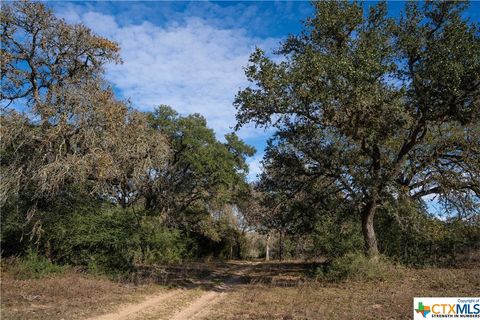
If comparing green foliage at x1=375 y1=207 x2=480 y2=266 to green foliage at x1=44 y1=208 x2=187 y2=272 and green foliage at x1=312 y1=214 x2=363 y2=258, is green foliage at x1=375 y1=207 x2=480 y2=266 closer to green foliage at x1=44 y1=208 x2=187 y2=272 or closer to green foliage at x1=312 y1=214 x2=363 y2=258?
green foliage at x1=312 y1=214 x2=363 y2=258

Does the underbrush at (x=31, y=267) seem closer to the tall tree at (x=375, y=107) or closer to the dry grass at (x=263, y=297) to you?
the dry grass at (x=263, y=297)

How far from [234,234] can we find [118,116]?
2778 cm

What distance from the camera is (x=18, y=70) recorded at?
583 inches

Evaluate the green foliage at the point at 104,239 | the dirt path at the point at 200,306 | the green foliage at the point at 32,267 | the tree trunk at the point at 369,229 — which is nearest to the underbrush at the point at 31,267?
the green foliage at the point at 32,267

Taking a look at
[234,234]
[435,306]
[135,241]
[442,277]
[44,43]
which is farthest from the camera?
[234,234]

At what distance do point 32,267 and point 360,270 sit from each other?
1233cm

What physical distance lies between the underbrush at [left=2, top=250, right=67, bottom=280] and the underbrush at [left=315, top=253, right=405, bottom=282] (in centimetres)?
1058

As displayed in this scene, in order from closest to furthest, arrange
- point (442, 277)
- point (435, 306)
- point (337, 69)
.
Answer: point (435, 306) → point (337, 69) → point (442, 277)

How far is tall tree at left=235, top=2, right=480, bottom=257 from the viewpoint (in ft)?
43.0

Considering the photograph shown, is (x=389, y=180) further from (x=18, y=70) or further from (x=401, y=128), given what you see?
(x=18, y=70)

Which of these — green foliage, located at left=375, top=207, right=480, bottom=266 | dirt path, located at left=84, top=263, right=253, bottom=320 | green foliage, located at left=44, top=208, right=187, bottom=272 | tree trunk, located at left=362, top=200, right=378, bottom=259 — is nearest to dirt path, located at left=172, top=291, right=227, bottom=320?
dirt path, located at left=84, top=263, right=253, bottom=320

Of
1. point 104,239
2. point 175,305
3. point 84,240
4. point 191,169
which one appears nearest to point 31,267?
point 84,240

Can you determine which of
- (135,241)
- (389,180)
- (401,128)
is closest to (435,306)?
(389,180)

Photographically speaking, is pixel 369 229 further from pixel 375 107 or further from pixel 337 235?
pixel 375 107
